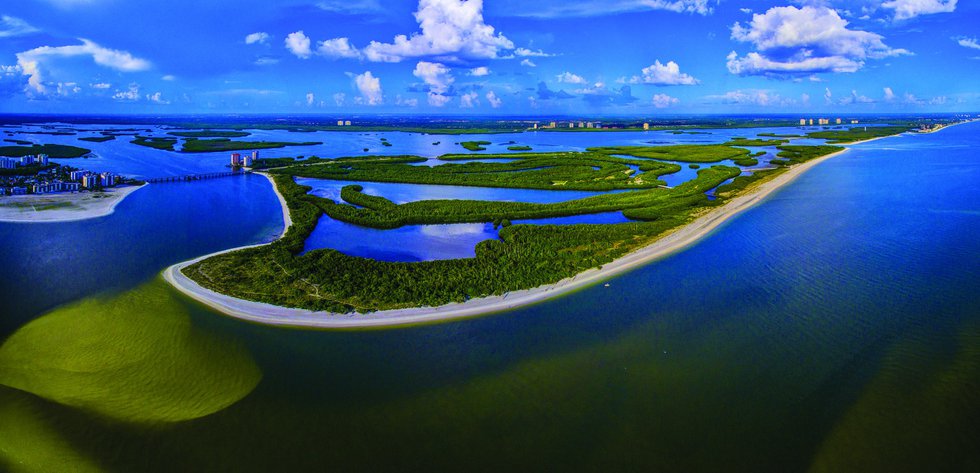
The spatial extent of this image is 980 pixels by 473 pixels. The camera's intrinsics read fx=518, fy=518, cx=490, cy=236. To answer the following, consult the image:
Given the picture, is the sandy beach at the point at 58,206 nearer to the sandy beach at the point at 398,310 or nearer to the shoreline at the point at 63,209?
the shoreline at the point at 63,209

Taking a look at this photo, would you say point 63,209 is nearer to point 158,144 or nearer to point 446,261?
point 446,261

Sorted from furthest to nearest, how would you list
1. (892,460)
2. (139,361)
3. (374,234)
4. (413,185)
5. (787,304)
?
1. (413,185)
2. (374,234)
3. (787,304)
4. (139,361)
5. (892,460)

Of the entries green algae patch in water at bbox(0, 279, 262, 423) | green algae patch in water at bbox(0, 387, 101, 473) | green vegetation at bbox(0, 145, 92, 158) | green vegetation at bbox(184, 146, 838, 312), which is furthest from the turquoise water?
green vegetation at bbox(0, 145, 92, 158)

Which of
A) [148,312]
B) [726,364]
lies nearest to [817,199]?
[726,364]

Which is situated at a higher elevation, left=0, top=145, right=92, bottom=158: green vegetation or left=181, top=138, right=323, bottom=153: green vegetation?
left=181, top=138, right=323, bottom=153: green vegetation

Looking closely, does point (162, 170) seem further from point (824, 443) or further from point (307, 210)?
point (824, 443)

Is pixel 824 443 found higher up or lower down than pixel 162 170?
lower down

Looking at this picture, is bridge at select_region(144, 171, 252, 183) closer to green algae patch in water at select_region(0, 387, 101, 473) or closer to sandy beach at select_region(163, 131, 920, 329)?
sandy beach at select_region(163, 131, 920, 329)
